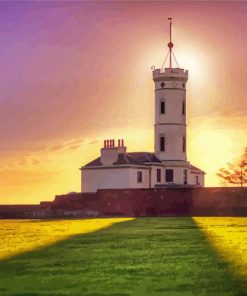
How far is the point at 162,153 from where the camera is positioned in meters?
69.1

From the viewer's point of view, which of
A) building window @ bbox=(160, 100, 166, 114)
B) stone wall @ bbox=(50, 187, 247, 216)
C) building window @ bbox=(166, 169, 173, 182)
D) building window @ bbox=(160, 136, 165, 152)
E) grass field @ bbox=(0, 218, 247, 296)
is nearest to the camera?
grass field @ bbox=(0, 218, 247, 296)

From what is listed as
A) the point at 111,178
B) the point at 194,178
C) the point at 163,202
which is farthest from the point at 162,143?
the point at 163,202

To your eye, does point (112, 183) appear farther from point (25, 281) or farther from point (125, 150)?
point (25, 281)

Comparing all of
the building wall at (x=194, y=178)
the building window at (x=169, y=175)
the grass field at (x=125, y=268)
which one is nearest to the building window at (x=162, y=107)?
the building window at (x=169, y=175)

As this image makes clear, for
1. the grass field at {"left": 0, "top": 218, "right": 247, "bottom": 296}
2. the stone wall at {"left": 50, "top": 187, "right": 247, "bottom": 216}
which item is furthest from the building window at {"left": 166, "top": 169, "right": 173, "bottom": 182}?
the grass field at {"left": 0, "top": 218, "right": 247, "bottom": 296}

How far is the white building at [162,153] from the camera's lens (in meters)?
65.6

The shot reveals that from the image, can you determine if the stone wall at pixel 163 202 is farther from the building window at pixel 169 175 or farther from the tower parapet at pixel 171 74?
the tower parapet at pixel 171 74

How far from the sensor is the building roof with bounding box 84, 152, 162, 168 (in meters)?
64.9

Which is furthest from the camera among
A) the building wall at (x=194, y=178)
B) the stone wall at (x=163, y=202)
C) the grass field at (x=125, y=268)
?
the building wall at (x=194, y=178)

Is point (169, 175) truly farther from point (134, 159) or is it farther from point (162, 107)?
point (162, 107)

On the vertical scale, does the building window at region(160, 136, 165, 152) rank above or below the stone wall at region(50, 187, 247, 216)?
above

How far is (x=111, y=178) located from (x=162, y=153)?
6.63 metres

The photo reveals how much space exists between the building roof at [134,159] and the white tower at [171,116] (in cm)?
114

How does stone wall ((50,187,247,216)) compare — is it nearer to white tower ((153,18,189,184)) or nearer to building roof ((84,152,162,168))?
building roof ((84,152,162,168))
